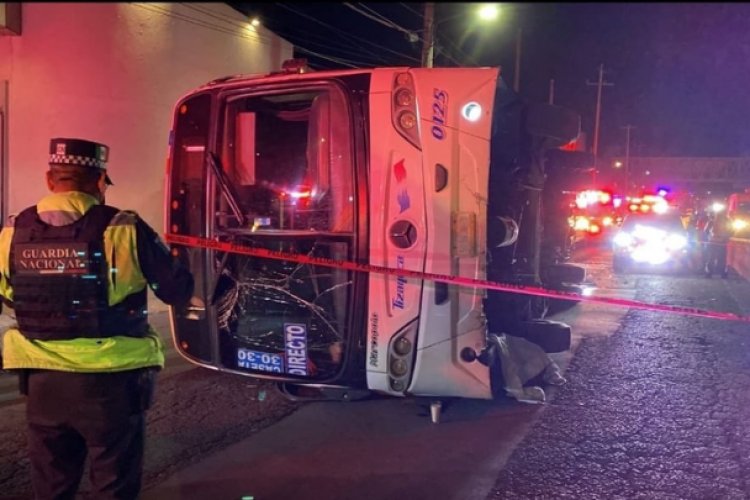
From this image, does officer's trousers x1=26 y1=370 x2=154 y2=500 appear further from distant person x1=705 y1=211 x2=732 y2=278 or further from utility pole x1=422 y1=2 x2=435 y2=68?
distant person x1=705 y1=211 x2=732 y2=278

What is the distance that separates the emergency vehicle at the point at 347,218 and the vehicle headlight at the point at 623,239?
11.9m

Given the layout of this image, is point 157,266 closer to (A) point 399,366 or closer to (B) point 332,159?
(B) point 332,159

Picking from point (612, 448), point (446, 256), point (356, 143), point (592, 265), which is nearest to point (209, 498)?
point (446, 256)

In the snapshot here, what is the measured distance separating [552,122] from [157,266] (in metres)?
3.26

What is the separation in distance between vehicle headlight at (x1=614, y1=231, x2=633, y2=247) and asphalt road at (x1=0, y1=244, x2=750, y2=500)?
30.5 ft

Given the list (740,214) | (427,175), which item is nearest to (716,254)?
(740,214)

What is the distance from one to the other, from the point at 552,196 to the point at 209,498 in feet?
14.0

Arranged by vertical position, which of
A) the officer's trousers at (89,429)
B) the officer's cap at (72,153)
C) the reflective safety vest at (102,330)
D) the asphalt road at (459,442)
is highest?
the officer's cap at (72,153)

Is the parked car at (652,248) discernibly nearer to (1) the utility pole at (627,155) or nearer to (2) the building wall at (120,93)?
(2) the building wall at (120,93)

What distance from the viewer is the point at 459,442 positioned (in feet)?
15.3

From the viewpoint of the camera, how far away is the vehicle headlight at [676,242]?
15797 mm

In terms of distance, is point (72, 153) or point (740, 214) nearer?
point (72, 153)

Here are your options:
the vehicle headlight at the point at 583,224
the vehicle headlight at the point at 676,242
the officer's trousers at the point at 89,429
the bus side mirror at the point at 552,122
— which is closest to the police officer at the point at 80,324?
the officer's trousers at the point at 89,429

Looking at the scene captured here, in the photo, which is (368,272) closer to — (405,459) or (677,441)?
(405,459)
